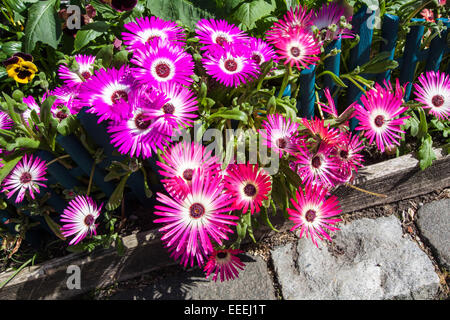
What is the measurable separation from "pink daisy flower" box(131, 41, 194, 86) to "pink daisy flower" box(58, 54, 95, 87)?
0.23 meters

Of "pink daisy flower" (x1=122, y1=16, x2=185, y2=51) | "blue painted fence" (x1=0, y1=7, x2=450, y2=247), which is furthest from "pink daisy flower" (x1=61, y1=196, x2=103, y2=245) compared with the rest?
"pink daisy flower" (x1=122, y1=16, x2=185, y2=51)

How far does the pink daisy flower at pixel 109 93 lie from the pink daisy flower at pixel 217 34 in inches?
11.6

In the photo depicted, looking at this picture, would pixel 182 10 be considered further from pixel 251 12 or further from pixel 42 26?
pixel 42 26

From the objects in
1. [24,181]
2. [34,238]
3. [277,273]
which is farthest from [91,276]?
[277,273]

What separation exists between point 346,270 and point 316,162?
1.86ft

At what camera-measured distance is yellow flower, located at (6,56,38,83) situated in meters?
1.34

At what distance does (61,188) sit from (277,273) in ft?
3.26

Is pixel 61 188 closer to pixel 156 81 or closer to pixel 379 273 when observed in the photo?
pixel 156 81

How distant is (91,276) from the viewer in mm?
1582

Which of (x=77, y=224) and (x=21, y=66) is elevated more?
(x=21, y=66)

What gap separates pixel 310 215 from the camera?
128 centimetres

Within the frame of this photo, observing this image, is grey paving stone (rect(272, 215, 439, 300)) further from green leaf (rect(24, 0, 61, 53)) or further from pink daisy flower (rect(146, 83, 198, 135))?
green leaf (rect(24, 0, 61, 53))

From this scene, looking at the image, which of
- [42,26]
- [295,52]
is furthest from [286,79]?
[42,26]

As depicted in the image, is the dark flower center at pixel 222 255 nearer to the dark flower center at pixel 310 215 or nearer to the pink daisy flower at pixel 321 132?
the dark flower center at pixel 310 215
